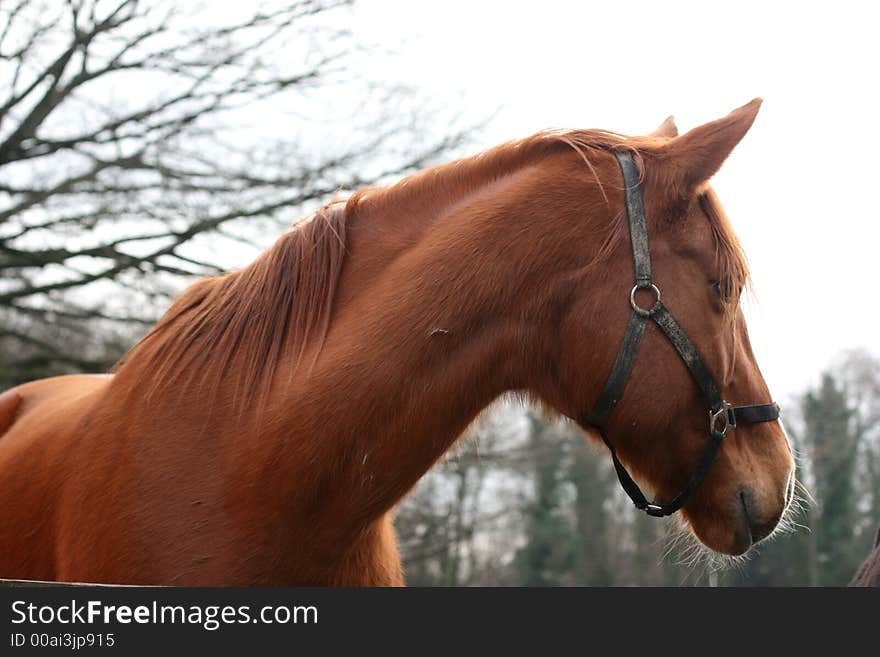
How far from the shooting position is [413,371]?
225cm

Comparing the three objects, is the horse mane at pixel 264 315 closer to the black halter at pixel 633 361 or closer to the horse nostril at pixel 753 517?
the black halter at pixel 633 361

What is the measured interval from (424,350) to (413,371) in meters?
0.07

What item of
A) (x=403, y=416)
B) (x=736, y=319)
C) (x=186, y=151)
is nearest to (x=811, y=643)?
(x=736, y=319)

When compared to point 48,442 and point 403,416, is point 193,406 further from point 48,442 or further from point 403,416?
point 48,442

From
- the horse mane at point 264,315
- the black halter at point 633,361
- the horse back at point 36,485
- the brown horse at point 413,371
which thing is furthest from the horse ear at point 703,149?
the horse back at point 36,485

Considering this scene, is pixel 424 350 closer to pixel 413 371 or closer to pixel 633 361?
pixel 413 371

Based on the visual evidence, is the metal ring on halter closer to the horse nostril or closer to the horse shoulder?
the horse nostril

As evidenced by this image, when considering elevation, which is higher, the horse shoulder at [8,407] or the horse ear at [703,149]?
the horse ear at [703,149]

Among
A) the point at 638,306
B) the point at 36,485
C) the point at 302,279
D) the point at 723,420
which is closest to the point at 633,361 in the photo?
the point at 638,306

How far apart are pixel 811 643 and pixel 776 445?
621 millimetres

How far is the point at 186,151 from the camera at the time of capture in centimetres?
841

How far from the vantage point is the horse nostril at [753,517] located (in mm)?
2268

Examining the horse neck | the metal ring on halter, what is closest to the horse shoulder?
the horse neck

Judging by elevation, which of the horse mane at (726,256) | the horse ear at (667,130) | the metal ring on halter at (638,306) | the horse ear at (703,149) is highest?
the horse ear at (667,130)
